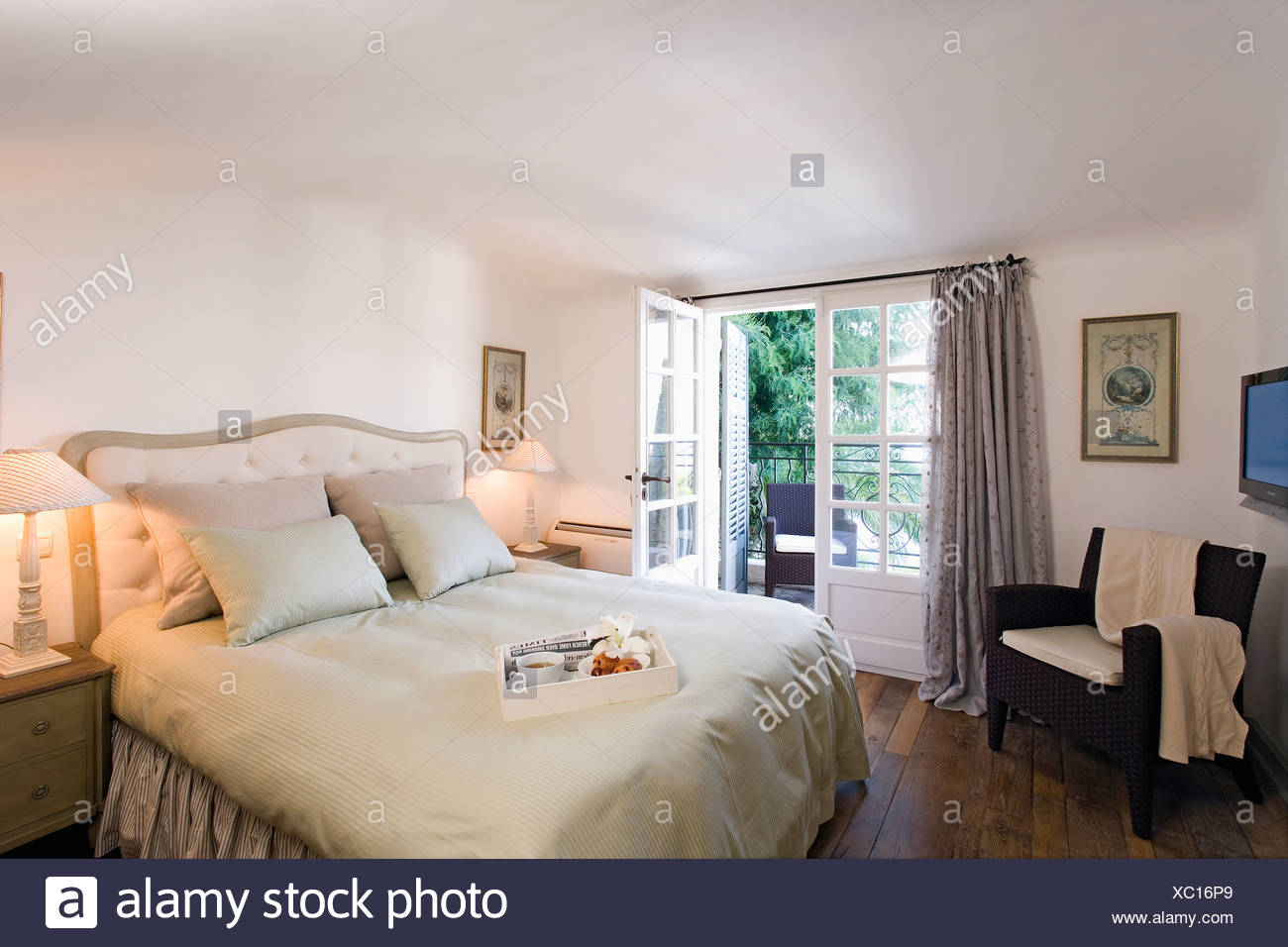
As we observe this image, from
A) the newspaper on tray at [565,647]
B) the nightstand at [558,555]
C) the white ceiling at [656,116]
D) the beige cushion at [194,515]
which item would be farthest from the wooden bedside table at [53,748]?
the nightstand at [558,555]

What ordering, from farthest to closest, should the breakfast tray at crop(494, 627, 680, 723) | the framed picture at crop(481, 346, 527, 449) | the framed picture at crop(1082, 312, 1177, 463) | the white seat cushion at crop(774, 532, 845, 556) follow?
the white seat cushion at crop(774, 532, 845, 556), the framed picture at crop(481, 346, 527, 449), the framed picture at crop(1082, 312, 1177, 463), the breakfast tray at crop(494, 627, 680, 723)

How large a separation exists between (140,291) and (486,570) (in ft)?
5.34

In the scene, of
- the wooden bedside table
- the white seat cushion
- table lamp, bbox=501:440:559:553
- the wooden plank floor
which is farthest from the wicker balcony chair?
the wooden bedside table

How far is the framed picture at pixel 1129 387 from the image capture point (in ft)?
9.53

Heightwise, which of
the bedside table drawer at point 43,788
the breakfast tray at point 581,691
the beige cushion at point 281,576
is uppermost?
Result: the beige cushion at point 281,576

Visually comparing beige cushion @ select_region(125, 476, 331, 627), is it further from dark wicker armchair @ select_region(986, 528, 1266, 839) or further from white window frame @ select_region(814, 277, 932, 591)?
dark wicker armchair @ select_region(986, 528, 1266, 839)

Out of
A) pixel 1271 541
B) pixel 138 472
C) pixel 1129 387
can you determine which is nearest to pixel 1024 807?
pixel 1271 541

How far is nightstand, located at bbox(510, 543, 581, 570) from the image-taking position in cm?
361

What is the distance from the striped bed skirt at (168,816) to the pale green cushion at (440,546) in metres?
0.93

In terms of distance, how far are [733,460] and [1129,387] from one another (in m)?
2.53

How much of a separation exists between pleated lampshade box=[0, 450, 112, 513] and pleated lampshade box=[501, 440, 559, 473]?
78.0 inches

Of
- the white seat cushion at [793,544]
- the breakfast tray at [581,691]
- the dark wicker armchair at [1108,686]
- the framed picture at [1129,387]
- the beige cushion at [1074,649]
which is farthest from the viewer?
the white seat cushion at [793,544]

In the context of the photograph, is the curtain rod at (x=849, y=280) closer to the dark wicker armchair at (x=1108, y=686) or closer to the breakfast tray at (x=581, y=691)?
the dark wicker armchair at (x=1108, y=686)
